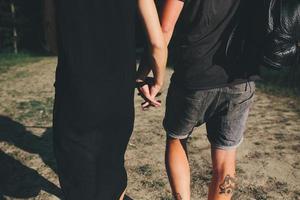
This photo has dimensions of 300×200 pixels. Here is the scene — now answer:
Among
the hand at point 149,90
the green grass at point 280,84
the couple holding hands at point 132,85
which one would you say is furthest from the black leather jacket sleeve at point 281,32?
the green grass at point 280,84

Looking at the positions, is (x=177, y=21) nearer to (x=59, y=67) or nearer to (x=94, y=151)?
(x=59, y=67)

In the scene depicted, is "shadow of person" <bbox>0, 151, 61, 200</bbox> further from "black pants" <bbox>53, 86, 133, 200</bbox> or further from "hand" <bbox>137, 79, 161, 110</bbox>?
"hand" <bbox>137, 79, 161, 110</bbox>

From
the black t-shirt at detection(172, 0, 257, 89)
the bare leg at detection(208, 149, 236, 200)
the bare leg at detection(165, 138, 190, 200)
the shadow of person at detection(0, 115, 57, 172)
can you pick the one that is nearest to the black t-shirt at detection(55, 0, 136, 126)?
the black t-shirt at detection(172, 0, 257, 89)

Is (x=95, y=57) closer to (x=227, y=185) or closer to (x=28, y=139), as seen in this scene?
(x=227, y=185)

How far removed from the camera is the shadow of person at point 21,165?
10.5 ft

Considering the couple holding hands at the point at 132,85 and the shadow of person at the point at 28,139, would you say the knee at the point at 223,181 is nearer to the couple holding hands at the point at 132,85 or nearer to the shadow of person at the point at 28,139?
the couple holding hands at the point at 132,85

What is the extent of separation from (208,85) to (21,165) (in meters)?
2.30

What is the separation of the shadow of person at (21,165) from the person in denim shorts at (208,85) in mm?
1380

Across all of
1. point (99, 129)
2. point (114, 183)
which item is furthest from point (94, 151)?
point (114, 183)

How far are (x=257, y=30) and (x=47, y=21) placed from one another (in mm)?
1095

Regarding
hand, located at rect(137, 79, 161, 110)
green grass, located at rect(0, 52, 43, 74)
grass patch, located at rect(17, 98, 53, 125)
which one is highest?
hand, located at rect(137, 79, 161, 110)

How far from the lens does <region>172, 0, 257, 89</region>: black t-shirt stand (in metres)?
1.97

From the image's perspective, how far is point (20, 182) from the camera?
3318mm

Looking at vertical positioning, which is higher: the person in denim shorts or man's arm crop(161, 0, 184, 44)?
man's arm crop(161, 0, 184, 44)
